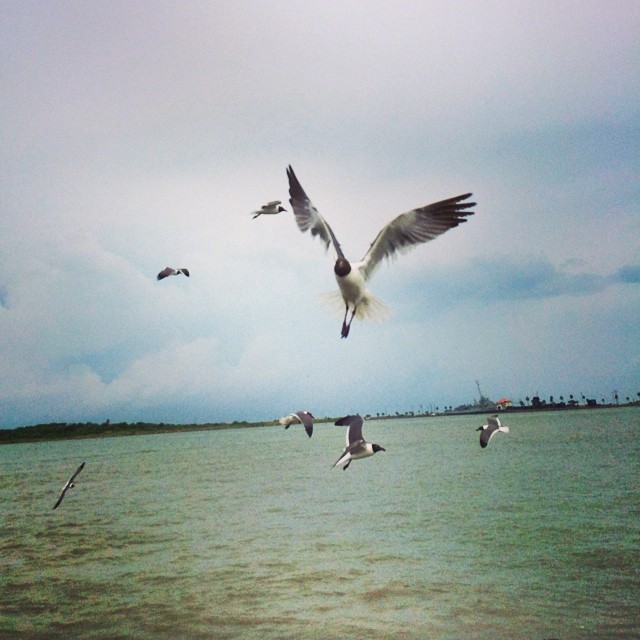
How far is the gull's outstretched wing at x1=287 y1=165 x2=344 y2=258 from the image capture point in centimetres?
693

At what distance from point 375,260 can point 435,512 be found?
12484mm

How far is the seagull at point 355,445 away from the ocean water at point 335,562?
2.77m

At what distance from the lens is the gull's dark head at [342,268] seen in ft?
20.1

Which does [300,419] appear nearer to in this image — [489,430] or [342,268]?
→ [342,268]

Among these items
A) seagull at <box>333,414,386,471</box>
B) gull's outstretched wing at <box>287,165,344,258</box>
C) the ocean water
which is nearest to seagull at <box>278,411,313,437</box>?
Result: seagull at <box>333,414,386,471</box>

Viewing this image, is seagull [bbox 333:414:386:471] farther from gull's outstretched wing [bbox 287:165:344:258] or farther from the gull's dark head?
gull's outstretched wing [bbox 287:165:344:258]

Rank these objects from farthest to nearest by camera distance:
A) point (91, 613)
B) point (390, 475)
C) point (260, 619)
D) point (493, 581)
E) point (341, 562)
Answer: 1. point (390, 475)
2. point (341, 562)
3. point (493, 581)
4. point (91, 613)
5. point (260, 619)

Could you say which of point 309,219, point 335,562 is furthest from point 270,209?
point 335,562

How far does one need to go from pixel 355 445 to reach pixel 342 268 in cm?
203

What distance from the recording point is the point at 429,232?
6.83 metres

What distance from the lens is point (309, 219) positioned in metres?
7.15

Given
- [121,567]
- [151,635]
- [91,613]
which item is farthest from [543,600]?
[121,567]

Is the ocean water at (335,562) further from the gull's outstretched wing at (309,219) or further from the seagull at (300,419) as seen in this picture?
the gull's outstretched wing at (309,219)

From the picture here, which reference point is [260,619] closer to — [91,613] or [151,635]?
[151,635]
